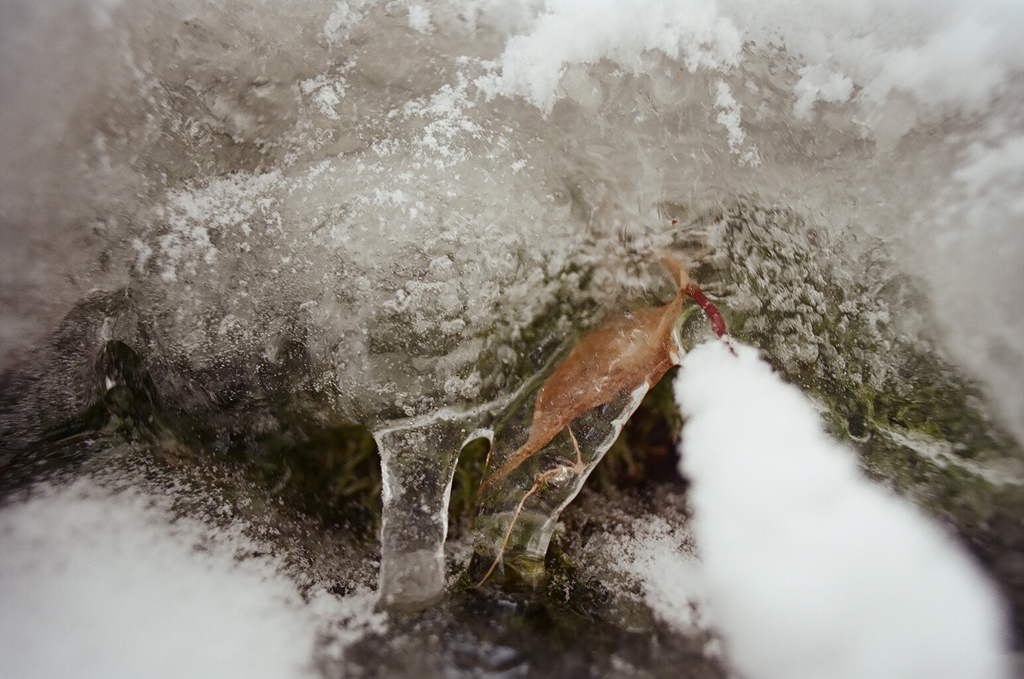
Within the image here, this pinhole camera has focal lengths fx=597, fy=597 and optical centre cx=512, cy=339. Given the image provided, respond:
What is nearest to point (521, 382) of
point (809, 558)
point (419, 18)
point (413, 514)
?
point (413, 514)

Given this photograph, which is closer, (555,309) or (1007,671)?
(1007,671)

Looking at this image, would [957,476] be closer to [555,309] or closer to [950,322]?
[950,322]

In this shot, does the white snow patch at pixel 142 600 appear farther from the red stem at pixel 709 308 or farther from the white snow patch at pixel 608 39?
the white snow patch at pixel 608 39

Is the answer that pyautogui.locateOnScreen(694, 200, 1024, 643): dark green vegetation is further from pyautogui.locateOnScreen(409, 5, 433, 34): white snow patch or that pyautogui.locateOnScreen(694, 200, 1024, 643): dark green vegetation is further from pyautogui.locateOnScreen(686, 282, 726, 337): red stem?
pyautogui.locateOnScreen(409, 5, 433, 34): white snow patch

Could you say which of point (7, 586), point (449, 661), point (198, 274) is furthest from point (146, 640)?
point (198, 274)

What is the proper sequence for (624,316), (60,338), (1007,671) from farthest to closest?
(624,316) → (60,338) → (1007,671)

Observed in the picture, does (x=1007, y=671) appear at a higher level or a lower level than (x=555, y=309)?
lower

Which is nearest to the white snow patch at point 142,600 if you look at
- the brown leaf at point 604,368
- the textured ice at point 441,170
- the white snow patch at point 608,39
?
the textured ice at point 441,170
